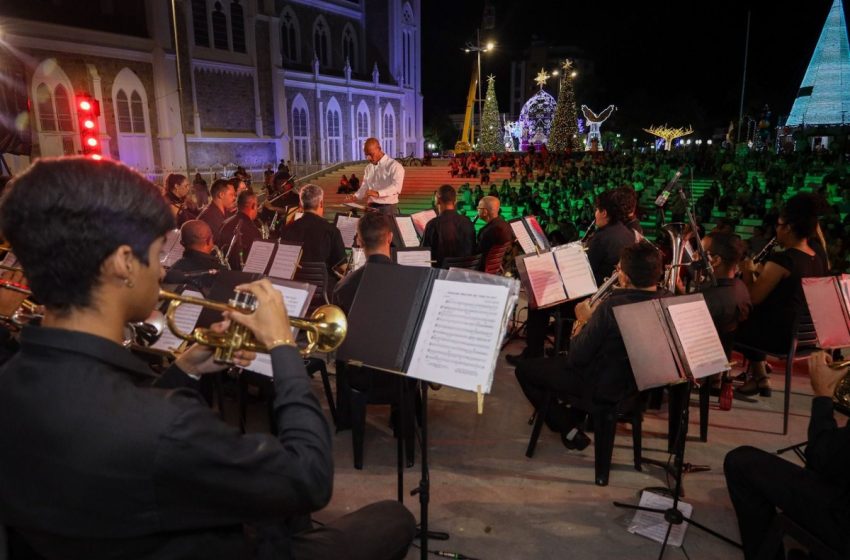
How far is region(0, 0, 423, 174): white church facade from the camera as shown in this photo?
69.8 ft

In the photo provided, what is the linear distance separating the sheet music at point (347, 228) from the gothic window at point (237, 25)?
2505 cm

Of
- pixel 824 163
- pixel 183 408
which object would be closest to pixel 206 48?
pixel 824 163

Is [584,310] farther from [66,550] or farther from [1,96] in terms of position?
[1,96]

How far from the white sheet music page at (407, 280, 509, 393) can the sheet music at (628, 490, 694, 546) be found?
1.80 metres

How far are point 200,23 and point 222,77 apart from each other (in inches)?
102

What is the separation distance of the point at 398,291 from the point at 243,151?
28735mm

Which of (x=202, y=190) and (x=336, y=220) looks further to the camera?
(x=202, y=190)

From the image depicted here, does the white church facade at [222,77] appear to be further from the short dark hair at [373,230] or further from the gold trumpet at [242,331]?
the gold trumpet at [242,331]

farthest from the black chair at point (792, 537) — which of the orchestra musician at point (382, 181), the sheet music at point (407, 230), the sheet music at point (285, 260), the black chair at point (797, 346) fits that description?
the orchestra musician at point (382, 181)

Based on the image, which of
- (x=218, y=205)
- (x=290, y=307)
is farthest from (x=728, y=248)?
(x=218, y=205)

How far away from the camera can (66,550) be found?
1.37 meters

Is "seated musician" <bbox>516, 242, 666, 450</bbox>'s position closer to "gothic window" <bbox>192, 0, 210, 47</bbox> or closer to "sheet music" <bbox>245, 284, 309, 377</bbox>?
"sheet music" <bbox>245, 284, 309, 377</bbox>

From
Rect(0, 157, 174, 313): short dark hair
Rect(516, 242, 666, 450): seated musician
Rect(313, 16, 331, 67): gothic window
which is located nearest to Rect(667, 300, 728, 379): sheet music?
Rect(516, 242, 666, 450): seated musician

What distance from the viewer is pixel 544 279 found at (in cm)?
492
